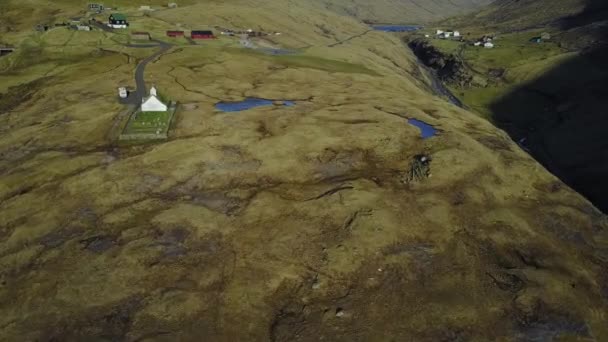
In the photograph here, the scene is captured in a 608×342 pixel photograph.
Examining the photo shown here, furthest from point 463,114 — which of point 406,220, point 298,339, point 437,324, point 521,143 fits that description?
point 298,339

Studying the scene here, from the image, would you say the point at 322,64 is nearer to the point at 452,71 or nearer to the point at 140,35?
the point at 140,35

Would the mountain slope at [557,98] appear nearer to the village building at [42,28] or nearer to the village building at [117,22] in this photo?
the village building at [117,22]

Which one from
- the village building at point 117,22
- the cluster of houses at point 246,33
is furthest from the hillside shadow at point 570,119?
the village building at point 117,22

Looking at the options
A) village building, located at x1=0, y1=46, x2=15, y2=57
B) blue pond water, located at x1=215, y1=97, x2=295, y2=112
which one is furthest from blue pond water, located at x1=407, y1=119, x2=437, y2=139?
village building, located at x1=0, y1=46, x2=15, y2=57

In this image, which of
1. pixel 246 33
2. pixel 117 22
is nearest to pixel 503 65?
pixel 246 33

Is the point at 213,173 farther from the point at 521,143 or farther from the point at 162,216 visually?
the point at 521,143
